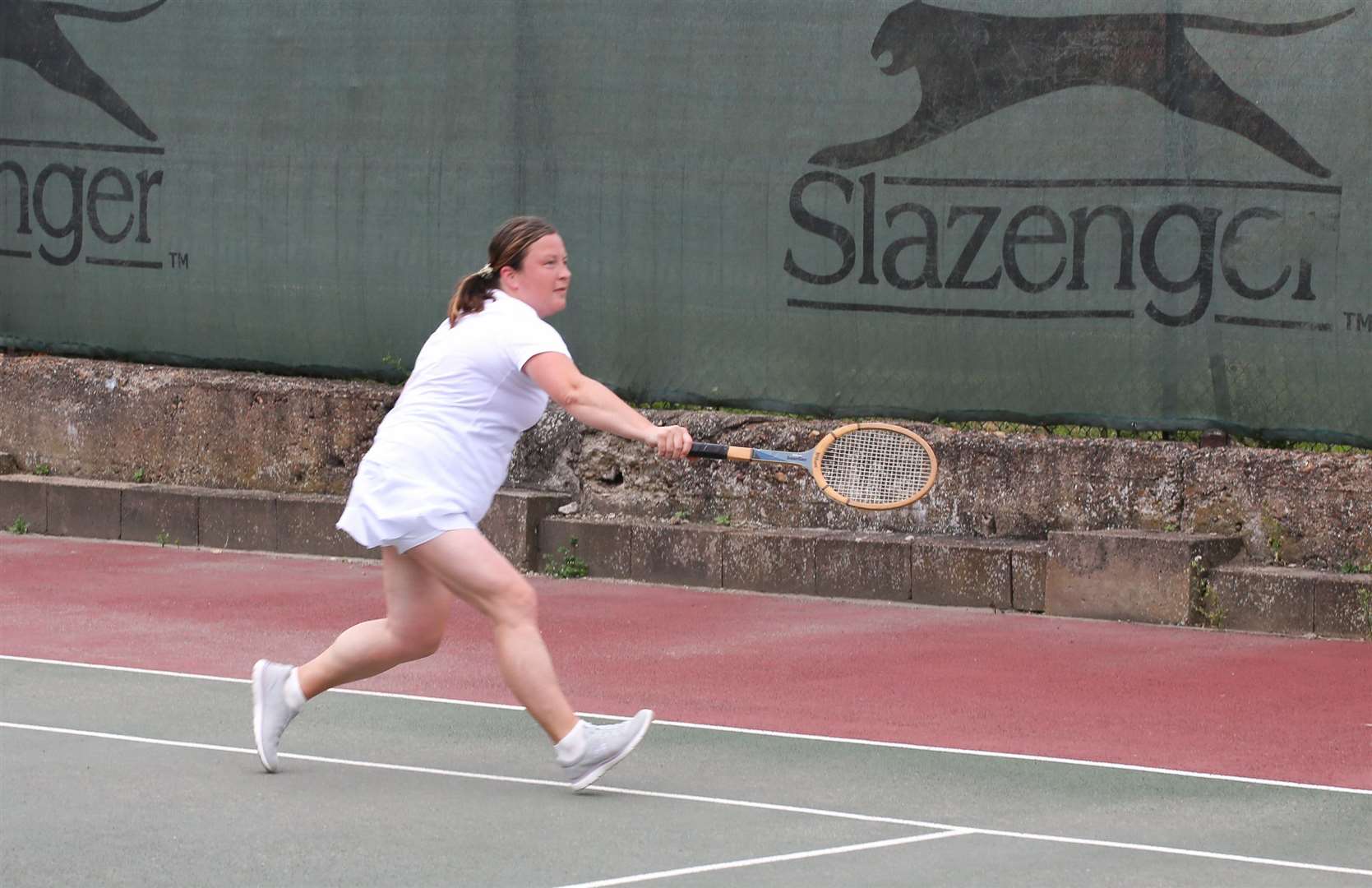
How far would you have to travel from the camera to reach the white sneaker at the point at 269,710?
5828 mm

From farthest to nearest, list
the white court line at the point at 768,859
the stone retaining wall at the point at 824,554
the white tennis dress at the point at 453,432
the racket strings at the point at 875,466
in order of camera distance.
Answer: the stone retaining wall at the point at 824,554, the racket strings at the point at 875,466, the white tennis dress at the point at 453,432, the white court line at the point at 768,859

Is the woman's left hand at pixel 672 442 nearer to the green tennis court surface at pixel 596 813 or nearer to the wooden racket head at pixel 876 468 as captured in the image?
the green tennis court surface at pixel 596 813

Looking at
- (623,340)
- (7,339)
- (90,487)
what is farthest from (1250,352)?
(7,339)

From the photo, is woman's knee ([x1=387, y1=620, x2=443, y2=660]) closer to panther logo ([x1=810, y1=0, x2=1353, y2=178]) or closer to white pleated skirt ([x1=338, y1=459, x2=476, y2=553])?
white pleated skirt ([x1=338, y1=459, x2=476, y2=553])

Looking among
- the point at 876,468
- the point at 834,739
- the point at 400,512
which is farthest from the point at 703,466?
the point at 400,512

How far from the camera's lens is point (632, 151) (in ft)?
32.5

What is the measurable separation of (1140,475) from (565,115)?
3.11m

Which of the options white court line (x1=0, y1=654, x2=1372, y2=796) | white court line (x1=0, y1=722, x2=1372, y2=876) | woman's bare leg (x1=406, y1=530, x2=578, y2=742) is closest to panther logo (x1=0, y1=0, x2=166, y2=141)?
white court line (x1=0, y1=654, x2=1372, y2=796)

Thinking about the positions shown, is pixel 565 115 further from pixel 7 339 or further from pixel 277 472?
pixel 7 339

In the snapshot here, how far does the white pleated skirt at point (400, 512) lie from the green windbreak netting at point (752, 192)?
163 inches

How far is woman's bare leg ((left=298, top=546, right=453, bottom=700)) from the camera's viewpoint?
18.7 ft

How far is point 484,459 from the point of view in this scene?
5.61 meters

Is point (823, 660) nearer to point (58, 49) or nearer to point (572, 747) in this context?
point (572, 747)

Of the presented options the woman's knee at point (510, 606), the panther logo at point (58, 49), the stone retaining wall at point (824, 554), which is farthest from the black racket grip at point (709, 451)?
the panther logo at point (58, 49)
